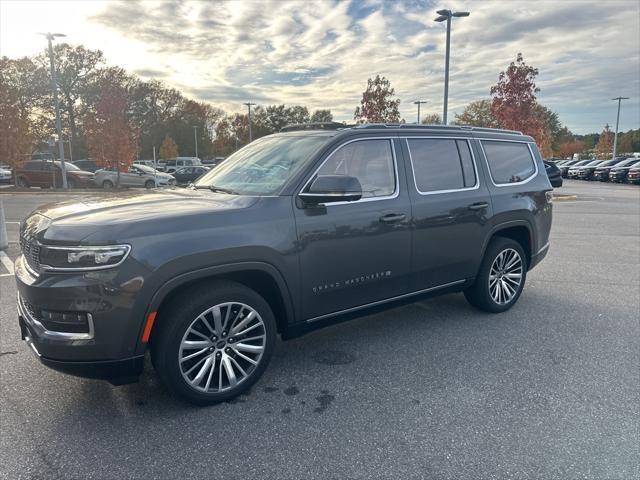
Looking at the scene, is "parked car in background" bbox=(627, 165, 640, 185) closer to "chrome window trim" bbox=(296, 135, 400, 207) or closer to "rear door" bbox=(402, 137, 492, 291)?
"rear door" bbox=(402, 137, 492, 291)

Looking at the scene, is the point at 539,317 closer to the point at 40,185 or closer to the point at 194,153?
the point at 40,185

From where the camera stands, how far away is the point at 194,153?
72000 mm

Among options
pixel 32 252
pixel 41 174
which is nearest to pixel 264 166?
pixel 32 252

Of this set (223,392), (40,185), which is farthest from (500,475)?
(40,185)

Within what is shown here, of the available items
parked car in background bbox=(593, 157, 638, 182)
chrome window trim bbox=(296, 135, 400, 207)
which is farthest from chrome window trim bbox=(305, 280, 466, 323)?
parked car in background bbox=(593, 157, 638, 182)

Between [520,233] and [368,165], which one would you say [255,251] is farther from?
[520,233]

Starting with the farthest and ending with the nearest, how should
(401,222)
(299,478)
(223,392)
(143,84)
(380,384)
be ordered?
(143,84) → (401,222) → (380,384) → (223,392) → (299,478)

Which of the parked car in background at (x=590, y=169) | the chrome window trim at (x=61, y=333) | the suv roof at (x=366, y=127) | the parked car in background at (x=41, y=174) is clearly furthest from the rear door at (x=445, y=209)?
the parked car in background at (x=590, y=169)

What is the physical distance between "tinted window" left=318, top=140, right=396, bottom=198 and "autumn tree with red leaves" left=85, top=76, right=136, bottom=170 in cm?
2416

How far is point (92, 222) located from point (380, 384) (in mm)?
2282

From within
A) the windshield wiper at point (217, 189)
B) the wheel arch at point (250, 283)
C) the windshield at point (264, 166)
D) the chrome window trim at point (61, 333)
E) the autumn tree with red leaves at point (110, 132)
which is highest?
the autumn tree with red leaves at point (110, 132)

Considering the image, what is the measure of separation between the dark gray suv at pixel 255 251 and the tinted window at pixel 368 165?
0.04ft

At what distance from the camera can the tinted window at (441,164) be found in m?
4.14

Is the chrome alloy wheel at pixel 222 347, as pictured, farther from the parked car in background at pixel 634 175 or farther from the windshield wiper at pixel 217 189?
the parked car in background at pixel 634 175
